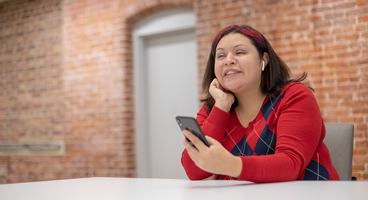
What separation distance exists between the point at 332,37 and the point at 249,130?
2.27m

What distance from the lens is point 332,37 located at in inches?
135

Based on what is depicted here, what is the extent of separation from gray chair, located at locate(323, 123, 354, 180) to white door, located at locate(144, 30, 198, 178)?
2.70 m

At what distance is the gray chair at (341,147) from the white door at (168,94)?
270 cm

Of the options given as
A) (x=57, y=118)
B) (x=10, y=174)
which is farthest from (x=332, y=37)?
(x=10, y=174)

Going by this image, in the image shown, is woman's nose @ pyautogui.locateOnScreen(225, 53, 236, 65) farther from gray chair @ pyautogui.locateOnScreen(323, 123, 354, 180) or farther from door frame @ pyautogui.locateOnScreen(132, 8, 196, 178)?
door frame @ pyautogui.locateOnScreen(132, 8, 196, 178)

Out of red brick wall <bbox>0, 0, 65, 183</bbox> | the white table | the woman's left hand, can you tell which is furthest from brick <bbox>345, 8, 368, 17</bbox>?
red brick wall <bbox>0, 0, 65, 183</bbox>

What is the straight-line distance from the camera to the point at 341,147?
174 cm

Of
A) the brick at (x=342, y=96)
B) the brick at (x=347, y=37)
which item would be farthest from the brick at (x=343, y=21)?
the brick at (x=342, y=96)

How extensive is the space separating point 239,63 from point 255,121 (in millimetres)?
285

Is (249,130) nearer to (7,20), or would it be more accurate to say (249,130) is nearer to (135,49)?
(135,49)

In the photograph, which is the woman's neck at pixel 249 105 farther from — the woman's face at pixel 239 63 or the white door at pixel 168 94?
the white door at pixel 168 94

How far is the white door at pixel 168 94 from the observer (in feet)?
14.8

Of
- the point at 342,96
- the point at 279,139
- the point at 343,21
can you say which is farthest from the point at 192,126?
the point at 343,21

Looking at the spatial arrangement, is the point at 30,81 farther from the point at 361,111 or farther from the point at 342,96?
the point at 361,111
